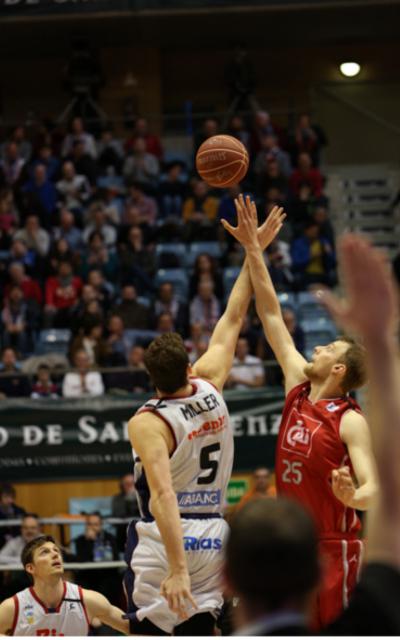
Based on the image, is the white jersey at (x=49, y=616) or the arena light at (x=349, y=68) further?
the arena light at (x=349, y=68)

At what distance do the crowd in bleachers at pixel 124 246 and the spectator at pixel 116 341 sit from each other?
2 cm

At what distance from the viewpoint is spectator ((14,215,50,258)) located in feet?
56.1

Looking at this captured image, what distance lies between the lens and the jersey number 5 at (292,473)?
5.91 meters

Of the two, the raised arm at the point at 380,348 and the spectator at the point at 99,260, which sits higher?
the spectator at the point at 99,260

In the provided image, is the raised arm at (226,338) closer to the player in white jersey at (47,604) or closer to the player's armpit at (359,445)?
the player's armpit at (359,445)

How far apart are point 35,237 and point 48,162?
207cm

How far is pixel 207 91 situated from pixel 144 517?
17830 millimetres

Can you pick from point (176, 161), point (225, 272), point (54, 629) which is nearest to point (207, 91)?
point (176, 161)

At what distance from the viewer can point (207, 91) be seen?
2273 cm

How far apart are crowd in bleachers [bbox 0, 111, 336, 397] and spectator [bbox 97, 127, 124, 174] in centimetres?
2

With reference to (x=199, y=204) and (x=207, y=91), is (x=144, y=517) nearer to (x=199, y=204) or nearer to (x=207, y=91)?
(x=199, y=204)

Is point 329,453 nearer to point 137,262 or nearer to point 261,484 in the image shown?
point 261,484

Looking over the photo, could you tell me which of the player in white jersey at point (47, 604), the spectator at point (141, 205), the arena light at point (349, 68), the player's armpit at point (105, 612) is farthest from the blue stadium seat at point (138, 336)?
the arena light at point (349, 68)

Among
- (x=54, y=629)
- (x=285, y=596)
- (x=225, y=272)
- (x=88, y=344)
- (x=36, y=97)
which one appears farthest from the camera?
(x=36, y=97)
